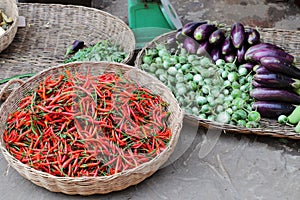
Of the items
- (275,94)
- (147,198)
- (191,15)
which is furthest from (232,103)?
(191,15)

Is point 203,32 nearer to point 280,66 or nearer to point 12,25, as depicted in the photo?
point 280,66

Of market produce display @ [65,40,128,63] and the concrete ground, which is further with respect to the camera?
market produce display @ [65,40,128,63]

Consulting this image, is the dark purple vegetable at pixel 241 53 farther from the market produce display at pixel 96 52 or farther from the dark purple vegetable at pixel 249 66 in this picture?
the market produce display at pixel 96 52

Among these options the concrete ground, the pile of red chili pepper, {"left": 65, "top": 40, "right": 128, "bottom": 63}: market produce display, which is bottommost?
the concrete ground

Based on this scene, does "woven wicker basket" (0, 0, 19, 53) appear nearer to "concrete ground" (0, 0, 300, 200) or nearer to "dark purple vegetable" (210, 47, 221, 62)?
"concrete ground" (0, 0, 300, 200)

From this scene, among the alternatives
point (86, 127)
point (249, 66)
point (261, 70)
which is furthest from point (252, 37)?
point (86, 127)

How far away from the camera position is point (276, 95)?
2.39 metres

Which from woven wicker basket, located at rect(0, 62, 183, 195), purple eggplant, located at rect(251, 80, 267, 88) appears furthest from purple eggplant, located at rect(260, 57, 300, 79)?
woven wicker basket, located at rect(0, 62, 183, 195)

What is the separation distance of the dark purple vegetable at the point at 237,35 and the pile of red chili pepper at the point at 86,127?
723mm

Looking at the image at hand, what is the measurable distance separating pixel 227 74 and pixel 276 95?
1.03 ft

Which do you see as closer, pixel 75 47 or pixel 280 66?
pixel 280 66

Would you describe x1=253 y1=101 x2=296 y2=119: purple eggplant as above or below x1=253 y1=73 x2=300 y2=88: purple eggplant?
below

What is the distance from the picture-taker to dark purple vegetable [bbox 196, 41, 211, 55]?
272 cm

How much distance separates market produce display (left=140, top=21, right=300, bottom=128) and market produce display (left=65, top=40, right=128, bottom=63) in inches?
7.6
